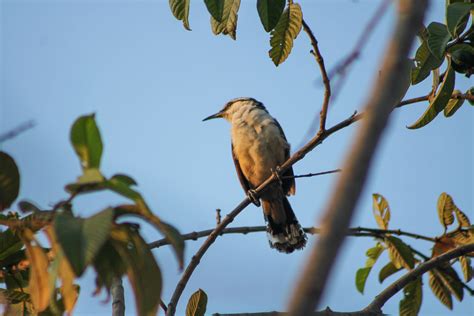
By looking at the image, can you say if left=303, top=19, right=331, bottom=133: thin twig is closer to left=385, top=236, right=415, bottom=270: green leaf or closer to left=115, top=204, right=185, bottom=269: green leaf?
left=385, top=236, right=415, bottom=270: green leaf

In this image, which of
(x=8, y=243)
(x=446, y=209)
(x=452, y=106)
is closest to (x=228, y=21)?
(x=452, y=106)

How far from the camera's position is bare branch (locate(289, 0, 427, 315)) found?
37.8 inches

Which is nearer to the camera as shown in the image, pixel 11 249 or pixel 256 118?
pixel 11 249

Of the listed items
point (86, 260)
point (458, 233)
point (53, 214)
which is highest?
point (458, 233)

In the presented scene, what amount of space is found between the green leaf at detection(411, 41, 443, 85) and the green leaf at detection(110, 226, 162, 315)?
2091 millimetres

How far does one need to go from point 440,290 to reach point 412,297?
9.9 inches

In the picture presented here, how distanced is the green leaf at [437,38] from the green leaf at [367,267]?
1.86m

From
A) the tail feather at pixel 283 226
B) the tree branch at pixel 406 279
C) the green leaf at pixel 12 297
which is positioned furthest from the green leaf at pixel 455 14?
the tail feather at pixel 283 226

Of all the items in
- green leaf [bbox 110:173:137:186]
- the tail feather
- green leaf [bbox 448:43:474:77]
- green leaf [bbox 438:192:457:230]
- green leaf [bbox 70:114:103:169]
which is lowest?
green leaf [bbox 110:173:137:186]

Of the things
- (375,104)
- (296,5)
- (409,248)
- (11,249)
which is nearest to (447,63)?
(296,5)

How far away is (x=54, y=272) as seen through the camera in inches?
70.2

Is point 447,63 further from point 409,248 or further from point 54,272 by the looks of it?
point 54,272

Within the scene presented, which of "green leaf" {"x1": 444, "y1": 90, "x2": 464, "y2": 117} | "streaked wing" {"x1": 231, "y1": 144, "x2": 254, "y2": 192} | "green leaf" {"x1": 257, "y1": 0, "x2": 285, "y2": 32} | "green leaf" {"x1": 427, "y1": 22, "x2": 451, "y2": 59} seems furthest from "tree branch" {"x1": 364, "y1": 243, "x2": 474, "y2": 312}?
"streaked wing" {"x1": 231, "y1": 144, "x2": 254, "y2": 192}

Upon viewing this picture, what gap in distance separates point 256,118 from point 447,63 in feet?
12.5
